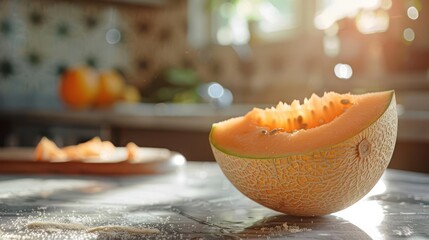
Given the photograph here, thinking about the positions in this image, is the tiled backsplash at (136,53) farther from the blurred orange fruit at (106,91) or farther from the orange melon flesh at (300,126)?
the orange melon flesh at (300,126)

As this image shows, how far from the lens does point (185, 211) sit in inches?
30.8

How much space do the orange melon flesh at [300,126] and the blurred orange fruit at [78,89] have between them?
217 centimetres

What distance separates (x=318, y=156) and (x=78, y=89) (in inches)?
91.3

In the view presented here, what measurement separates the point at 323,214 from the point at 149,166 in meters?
0.53

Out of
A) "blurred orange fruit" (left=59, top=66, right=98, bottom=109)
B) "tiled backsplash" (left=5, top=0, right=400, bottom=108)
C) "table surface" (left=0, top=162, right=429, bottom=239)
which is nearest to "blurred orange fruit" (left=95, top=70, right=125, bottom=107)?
"blurred orange fruit" (left=59, top=66, right=98, bottom=109)

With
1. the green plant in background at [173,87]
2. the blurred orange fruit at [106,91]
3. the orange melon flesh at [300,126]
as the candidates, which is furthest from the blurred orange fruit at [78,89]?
the orange melon flesh at [300,126]

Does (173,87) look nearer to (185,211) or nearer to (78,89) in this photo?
(78,89)

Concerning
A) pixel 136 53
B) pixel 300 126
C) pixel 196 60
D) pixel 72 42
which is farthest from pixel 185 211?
pixel 196 60

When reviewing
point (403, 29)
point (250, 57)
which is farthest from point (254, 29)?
point (403, 29)

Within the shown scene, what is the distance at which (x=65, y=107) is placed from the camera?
3031 mm

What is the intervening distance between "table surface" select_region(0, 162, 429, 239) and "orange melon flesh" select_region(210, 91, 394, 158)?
0.08m

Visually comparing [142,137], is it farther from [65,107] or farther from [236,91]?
[236,91]

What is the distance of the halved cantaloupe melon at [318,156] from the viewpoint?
710 mm

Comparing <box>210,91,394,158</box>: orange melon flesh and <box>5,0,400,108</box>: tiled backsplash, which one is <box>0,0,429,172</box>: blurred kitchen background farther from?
<box>210,91,394,158</box>: orange melon flesh
